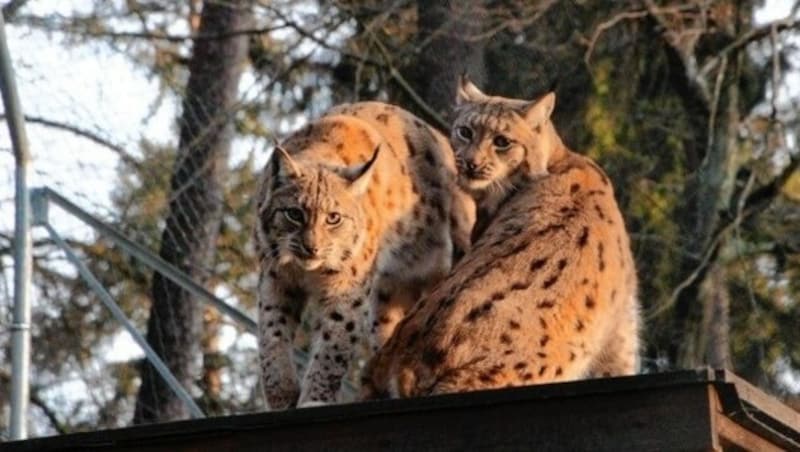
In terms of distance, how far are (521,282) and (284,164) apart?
1.21 metres

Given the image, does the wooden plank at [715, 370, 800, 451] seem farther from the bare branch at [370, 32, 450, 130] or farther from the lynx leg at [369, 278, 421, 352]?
the bare branch at [370, 32, 450, 130]

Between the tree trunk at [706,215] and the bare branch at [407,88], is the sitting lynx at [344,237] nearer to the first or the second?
the bare branch at [407,88]

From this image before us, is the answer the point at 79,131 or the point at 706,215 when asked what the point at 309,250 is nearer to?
the point at 79,131

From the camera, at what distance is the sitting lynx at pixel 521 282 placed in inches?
276

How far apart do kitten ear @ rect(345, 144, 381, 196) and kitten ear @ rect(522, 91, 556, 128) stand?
0.65 meters

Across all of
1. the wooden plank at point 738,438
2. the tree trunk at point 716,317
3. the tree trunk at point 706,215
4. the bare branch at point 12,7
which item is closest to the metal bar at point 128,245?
the wooden plank at point 738,438

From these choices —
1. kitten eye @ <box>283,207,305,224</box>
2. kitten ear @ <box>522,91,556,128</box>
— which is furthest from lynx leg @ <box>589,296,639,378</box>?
kitten eye @ <box>283,207,305,224</box>

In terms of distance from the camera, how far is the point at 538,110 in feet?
28.8

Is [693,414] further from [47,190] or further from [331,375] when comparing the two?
[47,190]

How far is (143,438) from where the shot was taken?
6.22 meters

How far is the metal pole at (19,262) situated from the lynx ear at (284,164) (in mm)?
885

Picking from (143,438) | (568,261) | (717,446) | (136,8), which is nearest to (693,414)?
(717,446)

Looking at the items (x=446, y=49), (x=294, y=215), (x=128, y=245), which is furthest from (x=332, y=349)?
(x=446, y=49)

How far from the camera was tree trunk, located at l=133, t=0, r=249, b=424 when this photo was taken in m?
13.1
